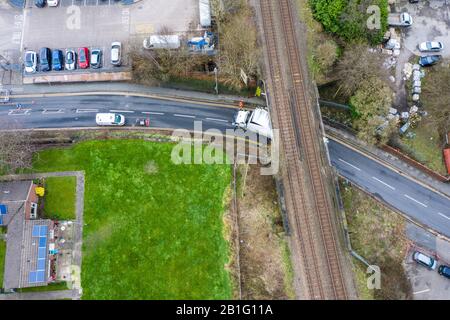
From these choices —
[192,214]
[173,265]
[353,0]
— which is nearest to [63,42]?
[192,214]

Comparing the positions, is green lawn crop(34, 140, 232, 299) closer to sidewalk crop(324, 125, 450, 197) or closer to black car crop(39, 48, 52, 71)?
black car crop(39, 48, 52, 71)

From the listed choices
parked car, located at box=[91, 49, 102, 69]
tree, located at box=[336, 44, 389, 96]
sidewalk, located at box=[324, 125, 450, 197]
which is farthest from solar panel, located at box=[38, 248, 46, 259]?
tree, located at box=[336, 44, 389, 96]

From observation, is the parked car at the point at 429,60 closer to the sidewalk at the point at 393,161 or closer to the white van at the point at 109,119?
the sidewalk at the point at 393,161

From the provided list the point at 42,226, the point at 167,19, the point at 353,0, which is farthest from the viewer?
the point at 167,19

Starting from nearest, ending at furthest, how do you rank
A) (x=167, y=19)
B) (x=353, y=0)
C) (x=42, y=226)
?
(x=42, y=226)
(x=353, y=0)
(x=167, y=19)

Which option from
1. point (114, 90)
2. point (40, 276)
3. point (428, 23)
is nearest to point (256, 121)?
point (114, 90)

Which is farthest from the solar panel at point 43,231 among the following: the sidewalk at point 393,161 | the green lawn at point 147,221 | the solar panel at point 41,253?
the sidewalk at point 393,161
